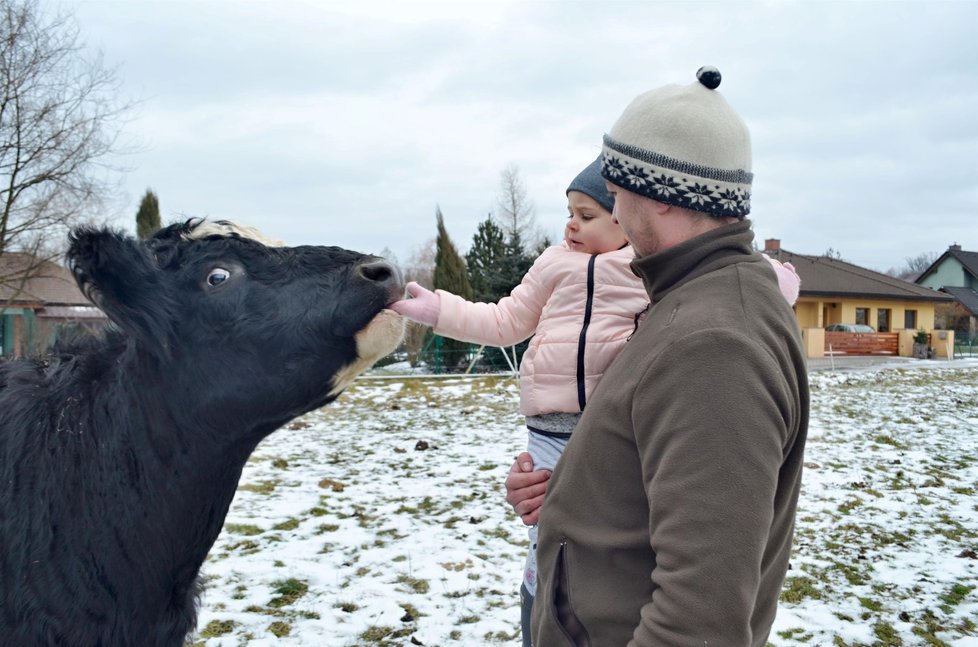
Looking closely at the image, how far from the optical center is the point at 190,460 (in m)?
1.97

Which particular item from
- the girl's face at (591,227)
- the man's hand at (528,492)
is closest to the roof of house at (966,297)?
the girl's face at (591,227)

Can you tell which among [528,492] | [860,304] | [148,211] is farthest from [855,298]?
[528,492]

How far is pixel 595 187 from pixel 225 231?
1.20 m

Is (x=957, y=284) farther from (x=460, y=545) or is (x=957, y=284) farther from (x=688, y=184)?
(x=688, y=184)

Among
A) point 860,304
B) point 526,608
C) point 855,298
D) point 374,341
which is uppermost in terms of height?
point 855,298

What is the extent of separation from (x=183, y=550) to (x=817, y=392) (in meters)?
16.8

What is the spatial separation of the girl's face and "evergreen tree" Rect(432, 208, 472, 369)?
18088 millimetres

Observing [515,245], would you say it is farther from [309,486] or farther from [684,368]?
[684,368]

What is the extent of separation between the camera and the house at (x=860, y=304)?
3597 centimetres

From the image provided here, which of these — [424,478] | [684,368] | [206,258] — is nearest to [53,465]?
[206,258]

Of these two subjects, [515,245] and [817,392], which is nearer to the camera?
[817,392]

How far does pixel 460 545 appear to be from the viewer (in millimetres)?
5027

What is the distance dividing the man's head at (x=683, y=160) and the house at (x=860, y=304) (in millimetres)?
35542

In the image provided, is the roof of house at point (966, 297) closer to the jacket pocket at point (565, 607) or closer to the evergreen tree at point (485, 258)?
the evergreen tree at point (485, 258)
